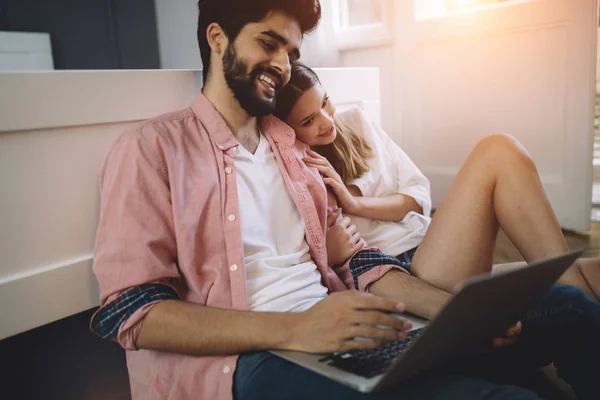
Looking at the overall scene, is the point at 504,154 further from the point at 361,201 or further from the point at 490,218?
the point at 361,201

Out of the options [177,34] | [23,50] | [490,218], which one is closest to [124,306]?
[490,218]

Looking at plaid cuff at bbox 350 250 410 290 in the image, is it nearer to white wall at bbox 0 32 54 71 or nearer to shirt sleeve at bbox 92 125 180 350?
shirt sleeve at bbox 92 125 180 350

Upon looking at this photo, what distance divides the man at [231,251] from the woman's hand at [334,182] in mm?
110

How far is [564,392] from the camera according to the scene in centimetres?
121

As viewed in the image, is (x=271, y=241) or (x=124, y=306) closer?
(x=124, y=306)

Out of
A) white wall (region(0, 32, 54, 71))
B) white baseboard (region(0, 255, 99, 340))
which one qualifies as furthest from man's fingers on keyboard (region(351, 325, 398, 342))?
white wall (region(0, 32, 54, 71))

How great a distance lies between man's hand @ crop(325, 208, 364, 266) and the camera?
119 centimetres

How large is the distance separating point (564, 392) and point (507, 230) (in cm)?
39

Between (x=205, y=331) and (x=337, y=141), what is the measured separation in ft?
2.55

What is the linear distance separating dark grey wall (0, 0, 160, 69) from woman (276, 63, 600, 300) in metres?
0.85

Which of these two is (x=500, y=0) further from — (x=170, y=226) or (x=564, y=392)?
(x=170, y=226)

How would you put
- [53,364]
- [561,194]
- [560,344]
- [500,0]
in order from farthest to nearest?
1. [500,0]
2. [561,194]
3. [53,364]
4. [560,344]

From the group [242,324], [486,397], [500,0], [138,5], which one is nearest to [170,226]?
[242,324]

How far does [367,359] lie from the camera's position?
0.79 m
